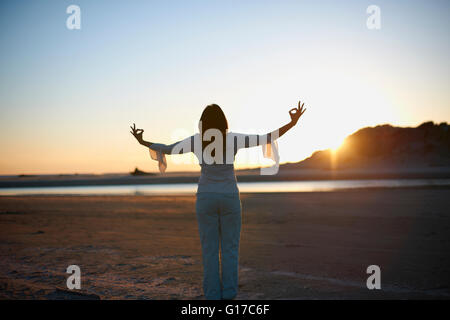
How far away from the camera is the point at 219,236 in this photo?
418 cm

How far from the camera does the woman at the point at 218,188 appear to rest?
3.96 metres

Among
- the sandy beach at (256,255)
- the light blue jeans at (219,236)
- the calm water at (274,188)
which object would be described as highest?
the light blue jeans at (219,236)

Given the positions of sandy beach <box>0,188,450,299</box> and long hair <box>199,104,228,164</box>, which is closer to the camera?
long hair <box>199,104,228,164</box>

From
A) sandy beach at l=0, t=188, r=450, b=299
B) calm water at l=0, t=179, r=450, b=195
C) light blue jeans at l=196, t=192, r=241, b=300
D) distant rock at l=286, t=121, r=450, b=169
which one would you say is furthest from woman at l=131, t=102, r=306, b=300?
distant rock at l=286, t=121, r=450, b=169

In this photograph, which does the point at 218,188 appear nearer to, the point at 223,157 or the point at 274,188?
the point at 223,157

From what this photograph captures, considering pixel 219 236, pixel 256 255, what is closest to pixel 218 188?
pixel 219 236

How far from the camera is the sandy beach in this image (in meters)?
5.01

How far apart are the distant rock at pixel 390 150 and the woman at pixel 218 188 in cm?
8259

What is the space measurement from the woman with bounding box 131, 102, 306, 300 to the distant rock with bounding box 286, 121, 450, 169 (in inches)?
3251

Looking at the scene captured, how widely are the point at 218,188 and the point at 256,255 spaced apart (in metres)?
3.58

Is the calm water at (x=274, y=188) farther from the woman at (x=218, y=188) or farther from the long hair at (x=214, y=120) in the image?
the long hair at (x=214, y=120)

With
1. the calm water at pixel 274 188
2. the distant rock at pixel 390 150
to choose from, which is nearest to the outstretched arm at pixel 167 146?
the calm water at pixel 274 188

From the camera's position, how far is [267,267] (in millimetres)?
6199

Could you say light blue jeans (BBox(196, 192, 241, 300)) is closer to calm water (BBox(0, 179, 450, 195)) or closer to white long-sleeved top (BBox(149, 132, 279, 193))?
white long-sleeved top (BBox(149, 132, 279, 193))
